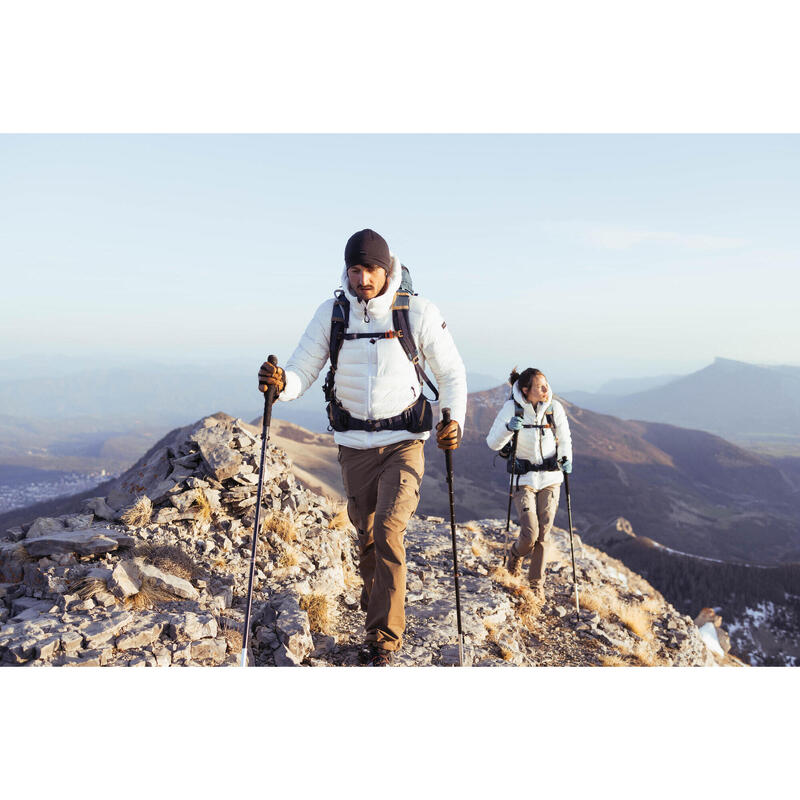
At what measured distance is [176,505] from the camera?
7.35 meters

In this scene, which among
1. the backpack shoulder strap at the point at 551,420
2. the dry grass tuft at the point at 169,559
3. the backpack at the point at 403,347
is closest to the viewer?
the backpack at the point at 403,347

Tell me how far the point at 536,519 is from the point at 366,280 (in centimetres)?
525

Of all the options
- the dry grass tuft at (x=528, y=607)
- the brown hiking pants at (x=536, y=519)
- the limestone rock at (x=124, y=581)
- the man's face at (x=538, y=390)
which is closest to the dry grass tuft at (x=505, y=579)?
the dry grass tuft at (x=528, y=607)

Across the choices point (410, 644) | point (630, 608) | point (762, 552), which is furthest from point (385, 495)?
point (762, 552)

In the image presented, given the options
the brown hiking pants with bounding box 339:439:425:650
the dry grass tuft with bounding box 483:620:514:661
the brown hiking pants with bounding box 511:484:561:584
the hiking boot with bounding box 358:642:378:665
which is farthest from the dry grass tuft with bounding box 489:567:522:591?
the hiking boot with bounding box 358:642:378:665

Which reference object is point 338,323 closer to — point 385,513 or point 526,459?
point 385,513

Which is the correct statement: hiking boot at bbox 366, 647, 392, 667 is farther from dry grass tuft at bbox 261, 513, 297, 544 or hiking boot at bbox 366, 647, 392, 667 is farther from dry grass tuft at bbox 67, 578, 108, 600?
dry grass tuft at bbox 261, 513, 297, 544

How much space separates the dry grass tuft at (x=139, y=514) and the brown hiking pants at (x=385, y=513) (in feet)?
11.2

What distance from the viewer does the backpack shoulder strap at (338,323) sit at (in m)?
4.90

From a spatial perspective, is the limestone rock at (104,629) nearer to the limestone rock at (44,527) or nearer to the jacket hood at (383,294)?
the limestone rock at (44,527)

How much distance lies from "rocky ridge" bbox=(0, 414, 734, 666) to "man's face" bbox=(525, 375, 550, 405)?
9.79 feet

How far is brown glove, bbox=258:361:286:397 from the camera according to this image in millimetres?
4637

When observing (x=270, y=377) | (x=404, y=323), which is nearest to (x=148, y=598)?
(x=270, y=377)
